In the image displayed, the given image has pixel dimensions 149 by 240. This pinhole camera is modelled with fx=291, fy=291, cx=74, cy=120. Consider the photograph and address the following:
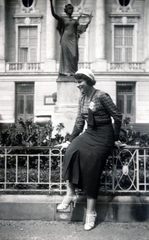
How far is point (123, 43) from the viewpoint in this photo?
23.4 metres

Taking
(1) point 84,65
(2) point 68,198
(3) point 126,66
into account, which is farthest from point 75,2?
(2) point 68,198

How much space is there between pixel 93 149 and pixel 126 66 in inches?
761

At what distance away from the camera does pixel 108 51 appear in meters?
23.1

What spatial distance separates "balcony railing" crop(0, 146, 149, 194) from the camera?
152 inches

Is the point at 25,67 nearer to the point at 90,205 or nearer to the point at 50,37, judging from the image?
the point at 50,37

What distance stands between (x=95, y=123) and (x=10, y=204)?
4.98 feet

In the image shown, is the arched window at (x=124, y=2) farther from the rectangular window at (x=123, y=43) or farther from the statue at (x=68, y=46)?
the statue at (x=68, y=46)

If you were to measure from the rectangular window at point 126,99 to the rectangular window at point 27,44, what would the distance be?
7.26 m

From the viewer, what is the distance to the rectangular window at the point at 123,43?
2327cm

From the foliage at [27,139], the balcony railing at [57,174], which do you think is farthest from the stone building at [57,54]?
the balcony railing at [57,174]

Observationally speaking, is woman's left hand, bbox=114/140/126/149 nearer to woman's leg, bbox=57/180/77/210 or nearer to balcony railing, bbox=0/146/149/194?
balcony railing, bbox=0/146/149/194

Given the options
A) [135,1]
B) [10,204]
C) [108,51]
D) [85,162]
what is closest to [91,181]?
[85,162]

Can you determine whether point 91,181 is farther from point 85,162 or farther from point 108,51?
point 108,51

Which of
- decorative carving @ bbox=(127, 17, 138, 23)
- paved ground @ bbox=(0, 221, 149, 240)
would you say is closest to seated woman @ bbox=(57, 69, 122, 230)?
paved ground @ bbox=(0, 221, 149, 240)
